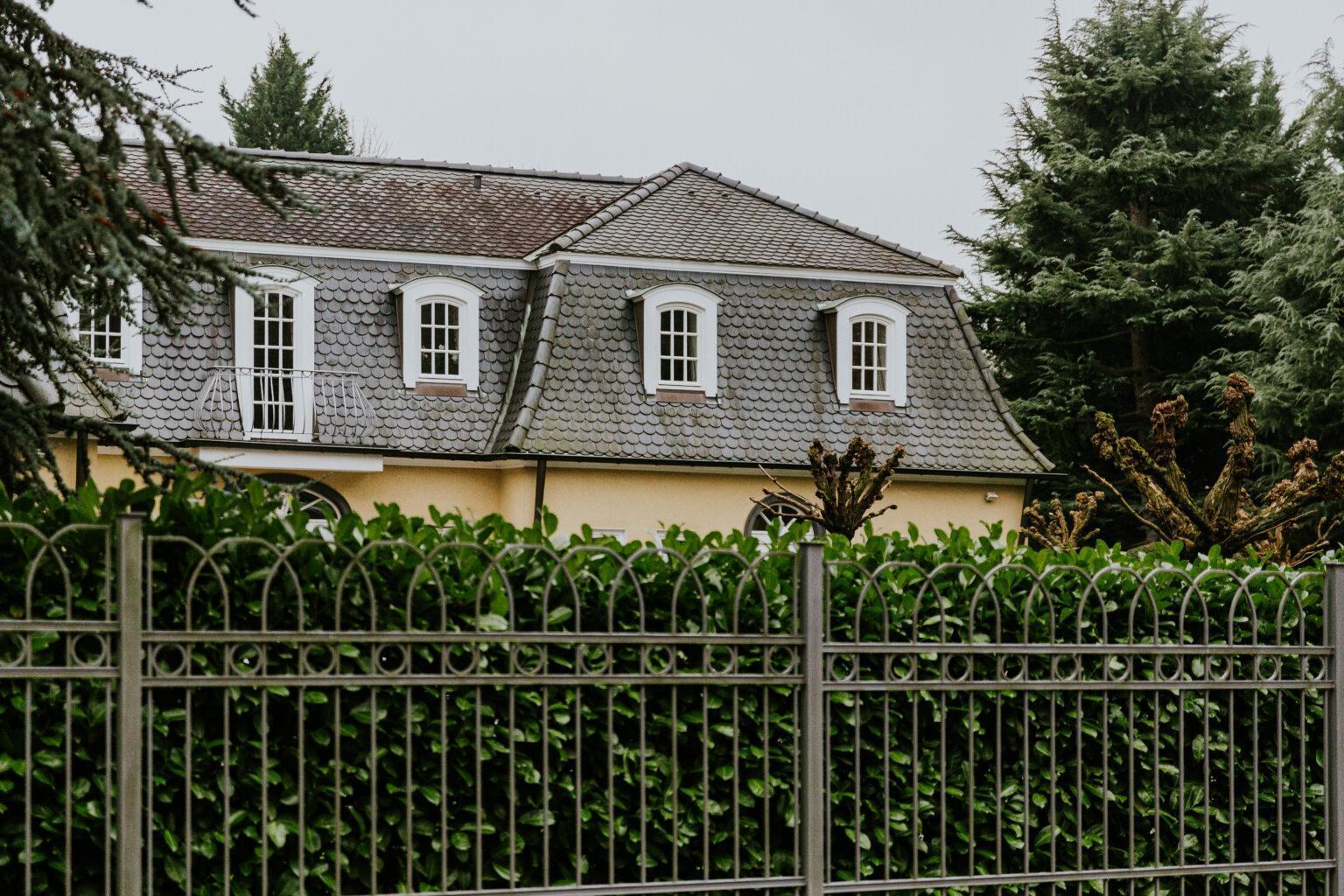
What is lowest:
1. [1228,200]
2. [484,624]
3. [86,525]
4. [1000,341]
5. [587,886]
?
[587,886]

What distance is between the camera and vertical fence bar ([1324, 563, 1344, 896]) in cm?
673

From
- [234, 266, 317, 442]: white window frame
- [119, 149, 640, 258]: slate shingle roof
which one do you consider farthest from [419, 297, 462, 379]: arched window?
[234, 266, 317, 442]: white window frame

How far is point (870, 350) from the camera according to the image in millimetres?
24531

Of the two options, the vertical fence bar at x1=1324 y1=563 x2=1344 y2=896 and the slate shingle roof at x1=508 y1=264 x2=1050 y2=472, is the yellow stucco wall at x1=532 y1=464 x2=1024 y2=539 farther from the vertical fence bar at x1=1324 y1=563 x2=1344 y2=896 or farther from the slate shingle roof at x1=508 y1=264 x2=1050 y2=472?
the vertical fence bar at x1=1324 y1=563 x2=1344 y2=896

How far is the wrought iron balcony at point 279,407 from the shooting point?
2169cm

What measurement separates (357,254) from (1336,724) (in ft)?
59.4

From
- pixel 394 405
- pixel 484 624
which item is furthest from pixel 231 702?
pixel 394 405

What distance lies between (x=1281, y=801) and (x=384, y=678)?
3813 millimetres

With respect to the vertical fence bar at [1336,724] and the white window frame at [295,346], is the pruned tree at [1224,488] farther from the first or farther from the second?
the white window frame at [295,346]

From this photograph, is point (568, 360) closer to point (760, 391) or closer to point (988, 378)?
point (760, 391)

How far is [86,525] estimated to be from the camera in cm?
499

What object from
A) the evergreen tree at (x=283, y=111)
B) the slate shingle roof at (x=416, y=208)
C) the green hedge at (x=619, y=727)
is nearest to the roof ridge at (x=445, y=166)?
the slate shingle roof at (x=416, y=208)

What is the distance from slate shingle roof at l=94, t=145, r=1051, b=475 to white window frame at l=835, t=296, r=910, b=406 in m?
0.21

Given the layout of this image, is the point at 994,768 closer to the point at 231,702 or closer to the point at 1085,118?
the point at 231,702
